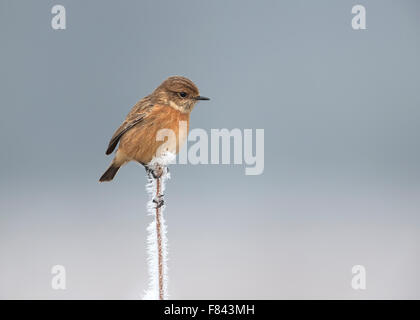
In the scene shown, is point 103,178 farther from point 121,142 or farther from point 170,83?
point 170,83

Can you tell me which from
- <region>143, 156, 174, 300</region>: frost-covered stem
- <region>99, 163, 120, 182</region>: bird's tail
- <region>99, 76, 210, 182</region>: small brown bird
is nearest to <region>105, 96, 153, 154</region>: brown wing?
<region>99, 76, 210, 182</region>: small brown bird

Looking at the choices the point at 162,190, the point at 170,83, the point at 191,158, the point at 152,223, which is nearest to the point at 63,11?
the point at 170,83

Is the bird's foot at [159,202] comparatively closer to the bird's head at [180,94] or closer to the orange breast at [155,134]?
the orange breast at [155,134]

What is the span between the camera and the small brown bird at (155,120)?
2447mm

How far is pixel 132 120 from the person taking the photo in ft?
8.36

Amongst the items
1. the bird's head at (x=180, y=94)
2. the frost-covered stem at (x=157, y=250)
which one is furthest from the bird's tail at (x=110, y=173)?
the frost-covered stem at (x=157, y=250)

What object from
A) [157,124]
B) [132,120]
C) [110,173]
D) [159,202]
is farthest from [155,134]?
[159,202]

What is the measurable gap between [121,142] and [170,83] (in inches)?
16.9

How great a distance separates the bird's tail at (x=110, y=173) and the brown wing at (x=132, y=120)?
0.17 metres

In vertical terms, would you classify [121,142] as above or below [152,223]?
above

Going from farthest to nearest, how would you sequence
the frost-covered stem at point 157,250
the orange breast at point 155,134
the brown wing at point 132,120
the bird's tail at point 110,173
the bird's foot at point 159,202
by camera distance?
the bird's tail at point 110,173, the brown wing at point 132,120, the orange breast at point 155,134, the bird's foot at point 159,202, the frost-covered stem at point 157,250

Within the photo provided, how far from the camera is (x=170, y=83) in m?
2.52

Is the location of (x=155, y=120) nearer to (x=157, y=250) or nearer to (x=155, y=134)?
(x=155, y=134)

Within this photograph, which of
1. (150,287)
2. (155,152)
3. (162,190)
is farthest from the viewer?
(155,152)
